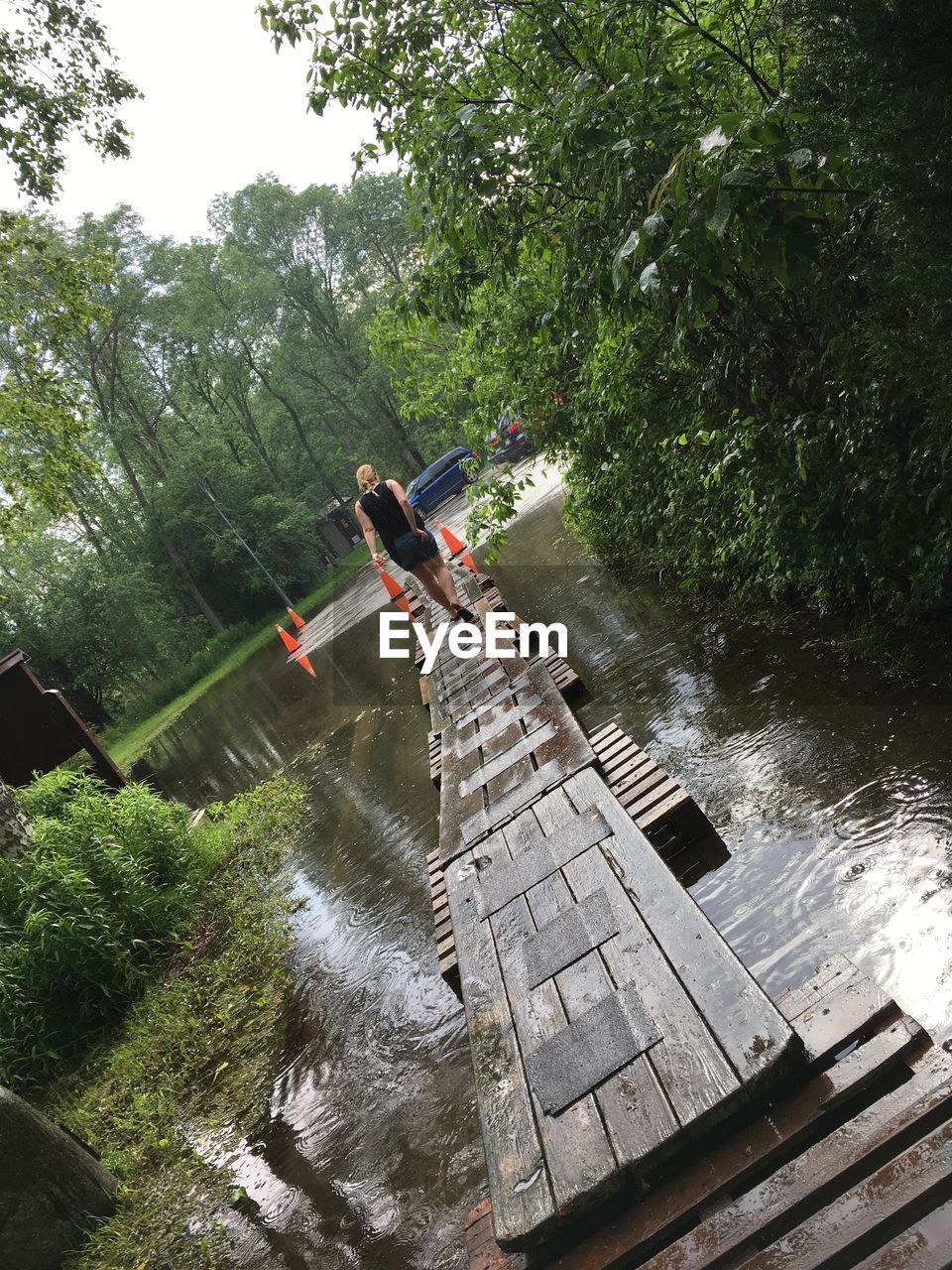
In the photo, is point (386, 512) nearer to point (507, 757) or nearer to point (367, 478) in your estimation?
point (367, 478)

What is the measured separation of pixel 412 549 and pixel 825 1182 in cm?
681

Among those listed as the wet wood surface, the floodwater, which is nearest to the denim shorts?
the floodwater

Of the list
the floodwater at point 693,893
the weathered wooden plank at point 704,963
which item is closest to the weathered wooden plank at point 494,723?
the floodwater at point 693,893

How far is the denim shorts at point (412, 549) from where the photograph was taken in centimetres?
827

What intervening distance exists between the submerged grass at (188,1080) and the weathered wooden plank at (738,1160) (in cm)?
225

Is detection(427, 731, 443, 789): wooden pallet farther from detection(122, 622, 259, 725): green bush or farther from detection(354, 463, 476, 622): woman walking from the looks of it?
detection(122, 622, 259, 725): green bush

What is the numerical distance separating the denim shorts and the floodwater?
5.81ft

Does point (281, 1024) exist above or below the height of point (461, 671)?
below

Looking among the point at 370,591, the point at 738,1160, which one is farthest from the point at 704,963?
the point at 370,591

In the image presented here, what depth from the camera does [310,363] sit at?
45969 mm

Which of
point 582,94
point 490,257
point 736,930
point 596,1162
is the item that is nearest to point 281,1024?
point 736,930

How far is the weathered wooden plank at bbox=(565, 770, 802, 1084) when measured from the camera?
7.36ft

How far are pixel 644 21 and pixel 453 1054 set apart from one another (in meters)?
A: 5.07

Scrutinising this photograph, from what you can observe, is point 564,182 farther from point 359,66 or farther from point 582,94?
point 359,66
